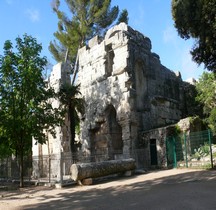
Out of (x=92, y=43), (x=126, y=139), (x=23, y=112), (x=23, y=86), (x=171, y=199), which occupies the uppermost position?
(x=92, y=43)

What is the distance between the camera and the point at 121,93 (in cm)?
2186

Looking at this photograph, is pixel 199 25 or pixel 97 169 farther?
pixel 97 169

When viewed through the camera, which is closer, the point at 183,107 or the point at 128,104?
the point at 128,104

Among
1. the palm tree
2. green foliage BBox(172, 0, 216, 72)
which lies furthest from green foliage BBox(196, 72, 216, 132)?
green foliage BBox(172, 0, 216, 72)

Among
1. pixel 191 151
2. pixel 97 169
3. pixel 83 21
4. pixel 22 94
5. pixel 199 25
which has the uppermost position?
pixel 83 21

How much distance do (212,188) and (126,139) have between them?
39.6ft

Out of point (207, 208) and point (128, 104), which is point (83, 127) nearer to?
point (128, 104)

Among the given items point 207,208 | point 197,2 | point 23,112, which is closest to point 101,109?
point 23,112

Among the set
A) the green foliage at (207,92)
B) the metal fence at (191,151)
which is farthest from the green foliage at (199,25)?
the green foliage at (207,92)

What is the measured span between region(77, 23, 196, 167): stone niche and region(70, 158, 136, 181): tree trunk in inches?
202

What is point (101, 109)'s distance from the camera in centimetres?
2356

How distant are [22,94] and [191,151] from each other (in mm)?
10247

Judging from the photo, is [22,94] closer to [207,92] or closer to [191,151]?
[191,151]

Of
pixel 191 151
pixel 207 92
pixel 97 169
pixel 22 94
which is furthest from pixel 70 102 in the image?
pixel 207 92
